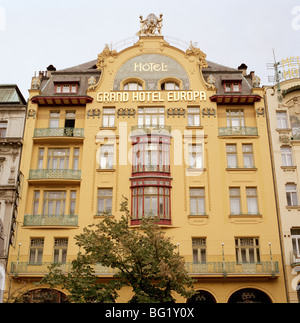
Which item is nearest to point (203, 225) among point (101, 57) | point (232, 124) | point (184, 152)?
point (184, 152)

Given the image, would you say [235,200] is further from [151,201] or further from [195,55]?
[195,55]

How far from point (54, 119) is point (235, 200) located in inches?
658

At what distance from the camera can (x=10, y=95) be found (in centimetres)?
3544

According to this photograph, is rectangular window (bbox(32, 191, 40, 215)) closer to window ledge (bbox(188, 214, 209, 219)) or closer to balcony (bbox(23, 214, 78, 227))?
balcony (bbox(23, 214, 78, 227))

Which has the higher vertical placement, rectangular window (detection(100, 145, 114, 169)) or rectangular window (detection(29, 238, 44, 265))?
rectangular window (detection(100, 145, 114, 169))

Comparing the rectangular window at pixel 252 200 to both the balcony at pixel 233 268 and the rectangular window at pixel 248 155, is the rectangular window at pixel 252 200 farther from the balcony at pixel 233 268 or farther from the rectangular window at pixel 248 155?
the balcony at pixel 233 268

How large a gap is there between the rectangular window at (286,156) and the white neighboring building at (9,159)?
2116 cm

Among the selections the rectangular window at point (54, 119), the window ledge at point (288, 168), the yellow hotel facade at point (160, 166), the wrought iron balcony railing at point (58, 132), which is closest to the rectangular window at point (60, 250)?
the yellow hotel facade at point (160, 166)

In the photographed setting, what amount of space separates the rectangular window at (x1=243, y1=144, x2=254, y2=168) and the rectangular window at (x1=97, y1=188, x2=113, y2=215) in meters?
11.2

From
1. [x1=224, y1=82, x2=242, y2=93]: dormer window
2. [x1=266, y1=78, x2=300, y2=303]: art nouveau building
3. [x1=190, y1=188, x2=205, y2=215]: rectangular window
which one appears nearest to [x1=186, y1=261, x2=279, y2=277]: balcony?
[x1=266, y1=78, x2=300, y2=303]: art nouveau building

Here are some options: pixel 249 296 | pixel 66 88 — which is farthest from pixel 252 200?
pixel 66 88

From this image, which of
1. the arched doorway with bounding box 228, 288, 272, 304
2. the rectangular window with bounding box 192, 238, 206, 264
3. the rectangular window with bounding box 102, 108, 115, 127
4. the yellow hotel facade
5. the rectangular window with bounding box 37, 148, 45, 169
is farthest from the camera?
the rectangular window with bounding box 102, 108, 115, 127

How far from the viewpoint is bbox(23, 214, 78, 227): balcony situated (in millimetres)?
30344
